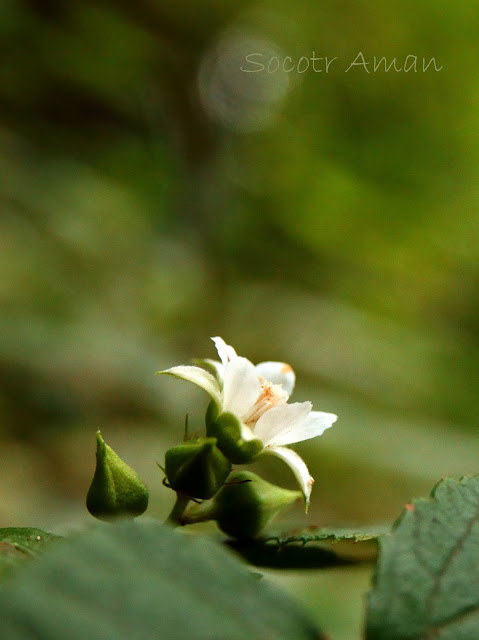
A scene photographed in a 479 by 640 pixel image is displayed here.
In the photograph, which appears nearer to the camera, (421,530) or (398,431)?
(421,530)

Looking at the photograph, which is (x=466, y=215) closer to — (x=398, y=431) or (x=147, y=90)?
(x=398, y=431)

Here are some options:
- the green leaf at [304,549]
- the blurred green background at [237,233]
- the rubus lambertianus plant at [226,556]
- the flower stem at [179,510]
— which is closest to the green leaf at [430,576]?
the rubus lambertianus plant at [226,556]

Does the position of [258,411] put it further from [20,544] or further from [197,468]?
[20,544]

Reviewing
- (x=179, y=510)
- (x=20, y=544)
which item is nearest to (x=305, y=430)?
(x=179, y=510)

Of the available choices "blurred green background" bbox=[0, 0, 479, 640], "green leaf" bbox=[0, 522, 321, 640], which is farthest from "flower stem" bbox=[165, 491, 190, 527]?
"blurred green background" bbox=[0, 0, 479, 640]

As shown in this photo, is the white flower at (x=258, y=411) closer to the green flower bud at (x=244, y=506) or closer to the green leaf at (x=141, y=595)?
the green flower bud at (x=244, y=506)

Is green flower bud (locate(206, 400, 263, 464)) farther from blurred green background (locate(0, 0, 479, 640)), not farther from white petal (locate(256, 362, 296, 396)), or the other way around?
blurred green background (locate(0, 0, 479, 640))

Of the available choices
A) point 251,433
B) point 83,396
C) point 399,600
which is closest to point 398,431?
point 83,396

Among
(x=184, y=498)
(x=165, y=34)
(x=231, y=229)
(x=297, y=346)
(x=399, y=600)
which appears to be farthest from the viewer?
(x=165, y=34)
